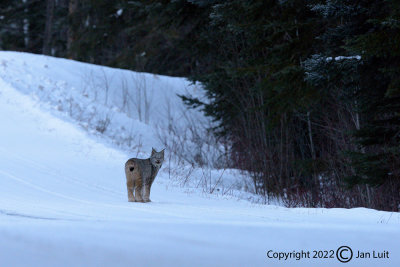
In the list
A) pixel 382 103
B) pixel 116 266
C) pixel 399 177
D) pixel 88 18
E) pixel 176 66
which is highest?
pixel 88 18

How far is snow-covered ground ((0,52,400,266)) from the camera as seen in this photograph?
15.8 feet

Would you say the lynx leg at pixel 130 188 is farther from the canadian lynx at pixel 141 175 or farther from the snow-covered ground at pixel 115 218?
the snow-covered ground at pixel 115 218

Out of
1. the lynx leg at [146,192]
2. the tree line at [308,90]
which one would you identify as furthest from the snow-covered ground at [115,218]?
the tree line at [308,90]

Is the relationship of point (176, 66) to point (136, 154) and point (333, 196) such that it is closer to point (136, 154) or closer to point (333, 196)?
point (136, 154)

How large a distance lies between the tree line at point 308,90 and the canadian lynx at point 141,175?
7.54 feet

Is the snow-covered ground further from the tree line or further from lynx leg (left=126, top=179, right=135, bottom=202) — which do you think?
the tree line

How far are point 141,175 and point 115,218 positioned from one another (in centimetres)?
194

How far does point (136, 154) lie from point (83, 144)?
116cm

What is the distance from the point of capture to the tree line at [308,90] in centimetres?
884

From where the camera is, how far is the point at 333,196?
36.8 ft

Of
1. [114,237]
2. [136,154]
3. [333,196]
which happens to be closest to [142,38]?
[136,154]

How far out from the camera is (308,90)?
30.9 ft

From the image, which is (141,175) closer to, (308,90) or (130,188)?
(130,188)

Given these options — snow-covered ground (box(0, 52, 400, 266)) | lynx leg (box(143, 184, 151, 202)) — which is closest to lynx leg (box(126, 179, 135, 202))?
lynx leg (box(143, 184, 151, 202))
